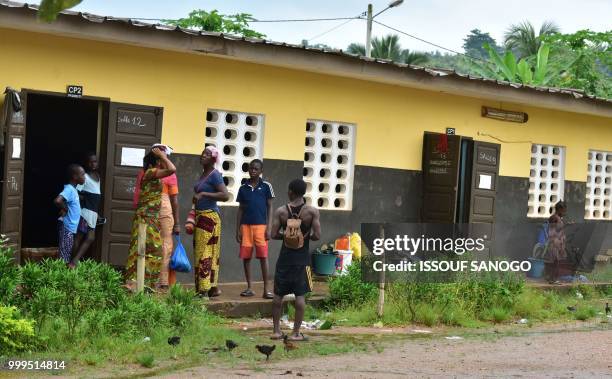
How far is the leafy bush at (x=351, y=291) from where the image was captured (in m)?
10.7

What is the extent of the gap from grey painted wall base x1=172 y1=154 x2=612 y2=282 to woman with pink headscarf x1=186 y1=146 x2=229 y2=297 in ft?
4.43

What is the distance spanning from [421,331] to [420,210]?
14.5 feet

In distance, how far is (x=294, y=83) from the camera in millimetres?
12289

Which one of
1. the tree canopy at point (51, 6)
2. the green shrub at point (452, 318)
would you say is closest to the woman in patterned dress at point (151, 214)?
the green shrub at point (452, 318)

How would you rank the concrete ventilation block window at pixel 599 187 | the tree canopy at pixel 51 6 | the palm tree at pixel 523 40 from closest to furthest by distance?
the tree canopy at pixel 51 6 < the concrete ventilation block window at pixel 599 187 < the palm tree at pixel 523 40

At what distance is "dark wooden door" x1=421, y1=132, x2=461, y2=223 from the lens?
13781 millimetres

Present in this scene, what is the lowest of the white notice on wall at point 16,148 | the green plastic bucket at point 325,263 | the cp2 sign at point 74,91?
the green plastic bucket at point 325,263

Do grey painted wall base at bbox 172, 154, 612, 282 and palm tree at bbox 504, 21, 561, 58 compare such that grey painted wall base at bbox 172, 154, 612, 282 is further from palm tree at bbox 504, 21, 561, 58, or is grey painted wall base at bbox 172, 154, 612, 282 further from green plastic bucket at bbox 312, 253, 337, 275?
palm tree at bbox 504, 21, 561, 58

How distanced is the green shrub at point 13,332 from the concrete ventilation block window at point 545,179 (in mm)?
10230

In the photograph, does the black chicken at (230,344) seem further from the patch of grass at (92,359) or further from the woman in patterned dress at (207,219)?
the woman in patterned dress at (207,219)

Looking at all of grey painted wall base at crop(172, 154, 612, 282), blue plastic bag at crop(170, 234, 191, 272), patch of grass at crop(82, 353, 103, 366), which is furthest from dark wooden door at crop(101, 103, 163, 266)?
patch of grass at crop(82, 353, 103, 366)

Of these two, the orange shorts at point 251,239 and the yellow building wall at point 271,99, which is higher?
the yellow building wall at point 271,99

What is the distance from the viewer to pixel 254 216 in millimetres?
10320

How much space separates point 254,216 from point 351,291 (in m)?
1.41
